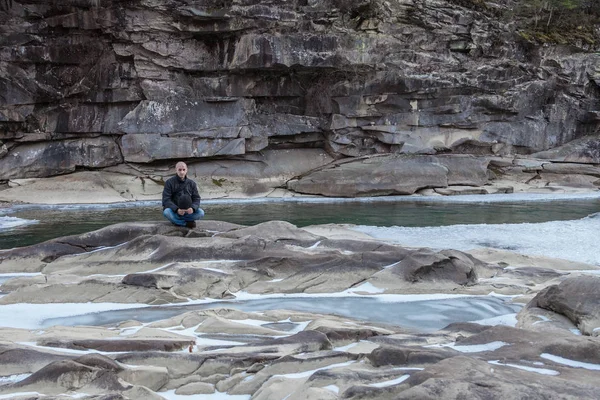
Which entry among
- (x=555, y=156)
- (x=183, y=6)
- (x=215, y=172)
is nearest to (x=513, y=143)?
(x=555, y=156)

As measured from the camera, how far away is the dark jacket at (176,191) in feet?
34.0

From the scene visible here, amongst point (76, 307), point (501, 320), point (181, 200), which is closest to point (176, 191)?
point (181, 200)

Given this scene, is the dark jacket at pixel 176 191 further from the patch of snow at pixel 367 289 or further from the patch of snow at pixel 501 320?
the patch of snow at pixel 501 320

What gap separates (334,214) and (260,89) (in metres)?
9.58

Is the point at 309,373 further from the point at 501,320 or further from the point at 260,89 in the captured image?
the point at 260,89

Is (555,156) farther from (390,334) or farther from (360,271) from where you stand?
(390,334)

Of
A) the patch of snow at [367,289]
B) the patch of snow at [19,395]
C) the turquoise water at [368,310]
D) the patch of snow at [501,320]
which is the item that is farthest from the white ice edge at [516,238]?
the patch of snow at [19,395]

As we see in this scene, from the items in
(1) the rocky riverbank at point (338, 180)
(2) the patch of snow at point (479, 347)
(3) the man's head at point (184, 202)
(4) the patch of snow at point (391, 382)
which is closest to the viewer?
(4) the patch of snow at point (391, 382)

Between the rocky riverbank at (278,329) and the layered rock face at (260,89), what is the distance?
1511cm

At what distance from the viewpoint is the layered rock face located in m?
24.4

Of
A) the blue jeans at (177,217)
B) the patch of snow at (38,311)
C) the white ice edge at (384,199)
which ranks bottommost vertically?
the white ice edge at (384,199)

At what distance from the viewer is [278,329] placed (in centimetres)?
622

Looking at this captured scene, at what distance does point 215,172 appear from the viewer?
84.0ft

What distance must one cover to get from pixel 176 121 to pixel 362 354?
21188 millimetres
